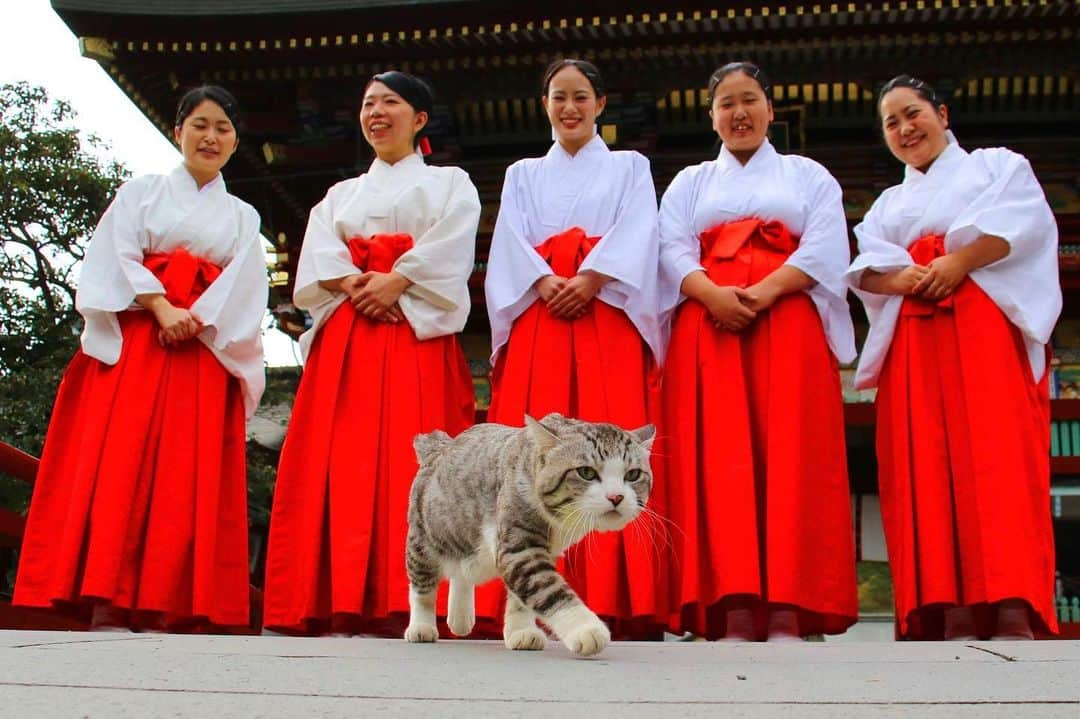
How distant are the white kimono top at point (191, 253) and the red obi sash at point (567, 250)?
131 cm

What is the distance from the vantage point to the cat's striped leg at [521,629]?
119 inches

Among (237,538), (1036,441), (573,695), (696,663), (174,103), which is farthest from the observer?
(174,103)

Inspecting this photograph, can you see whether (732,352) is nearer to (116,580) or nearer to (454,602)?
(454,602)

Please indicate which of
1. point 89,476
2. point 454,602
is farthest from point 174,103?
point 454,602

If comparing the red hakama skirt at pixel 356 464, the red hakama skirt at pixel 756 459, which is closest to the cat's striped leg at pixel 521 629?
the red hakama skirt at pixel 756 459

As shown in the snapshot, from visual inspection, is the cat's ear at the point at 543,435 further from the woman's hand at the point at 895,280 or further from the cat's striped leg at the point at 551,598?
the woman's hand at the point at 895,280

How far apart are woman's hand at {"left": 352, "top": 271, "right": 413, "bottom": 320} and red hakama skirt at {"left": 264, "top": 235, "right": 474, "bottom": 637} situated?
0.08 meters

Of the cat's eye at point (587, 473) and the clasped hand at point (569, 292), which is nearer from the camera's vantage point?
the cat's eye at point (587, 473)

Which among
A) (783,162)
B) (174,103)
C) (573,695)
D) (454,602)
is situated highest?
(174,103)

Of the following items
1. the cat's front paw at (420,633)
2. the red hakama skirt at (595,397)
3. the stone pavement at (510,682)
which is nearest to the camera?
the stone pavement at (510,682)

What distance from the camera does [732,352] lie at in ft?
14.7

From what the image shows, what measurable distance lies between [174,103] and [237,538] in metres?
5.81

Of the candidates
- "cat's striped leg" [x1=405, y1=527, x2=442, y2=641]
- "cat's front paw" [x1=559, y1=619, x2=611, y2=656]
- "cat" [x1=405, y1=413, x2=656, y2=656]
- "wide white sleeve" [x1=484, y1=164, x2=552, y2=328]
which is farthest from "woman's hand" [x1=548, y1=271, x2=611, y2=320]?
"cat's front paw" [x1=559, y1=619, x2=611, y2=656]

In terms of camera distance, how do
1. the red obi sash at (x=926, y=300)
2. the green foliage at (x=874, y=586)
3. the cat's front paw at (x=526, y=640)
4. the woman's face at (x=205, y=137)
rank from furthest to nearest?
the green foliage at (x=874, y=586) < the woman's face at (x=205, y=137) < the red obi sash at (x=926, y=300) < the cat's front paw at (x=526, y=640)
